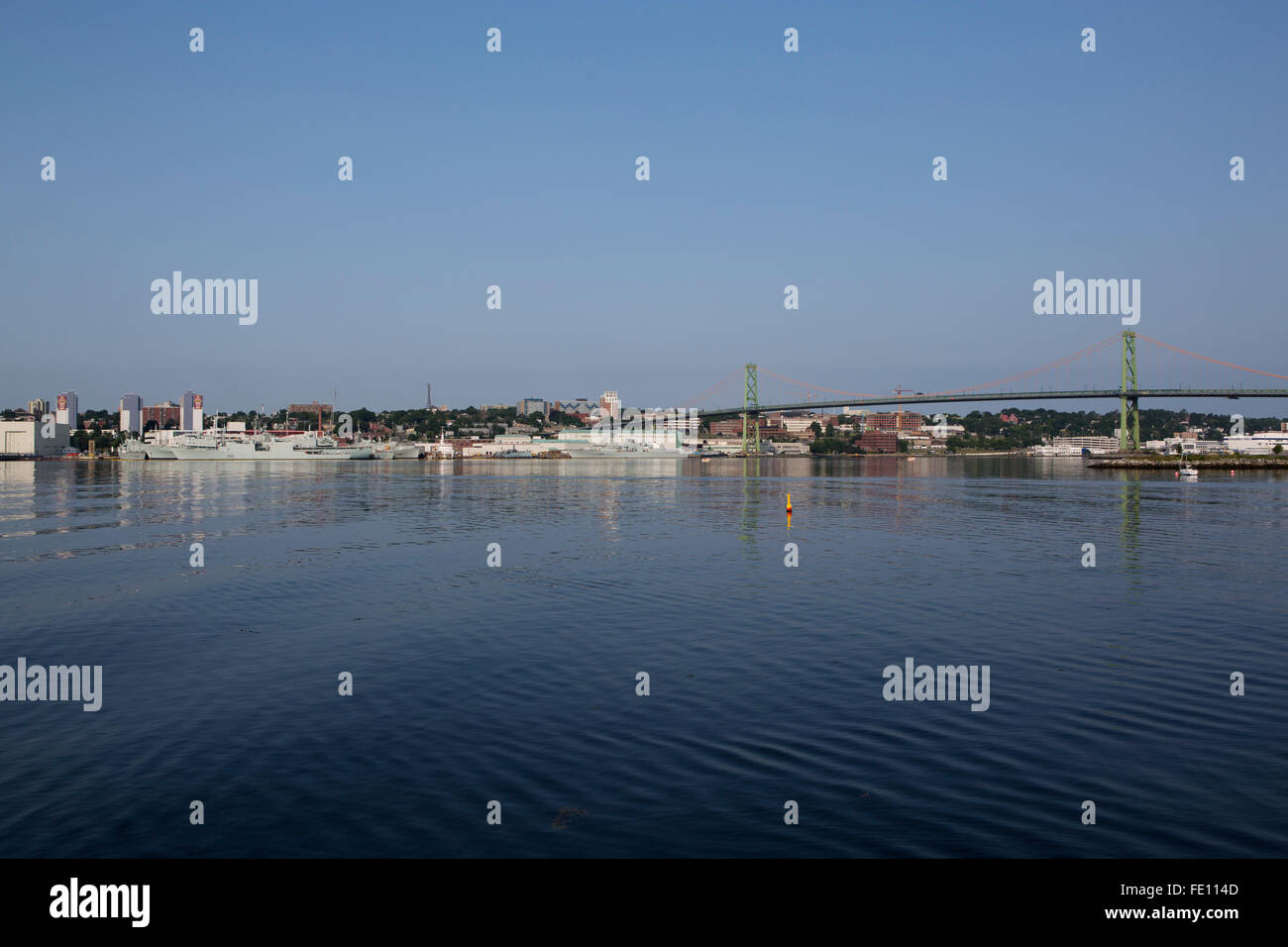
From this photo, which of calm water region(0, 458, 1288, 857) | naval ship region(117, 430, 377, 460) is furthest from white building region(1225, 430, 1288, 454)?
naval ship region(117, 430, 377, 460)

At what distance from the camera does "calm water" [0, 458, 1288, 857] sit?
732 centimetres

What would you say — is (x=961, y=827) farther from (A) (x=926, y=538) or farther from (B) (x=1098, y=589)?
(A) (x=926, y=538)

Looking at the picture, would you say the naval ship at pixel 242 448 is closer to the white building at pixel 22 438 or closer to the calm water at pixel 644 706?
the white building at pixel 22 438

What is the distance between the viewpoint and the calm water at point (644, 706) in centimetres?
732

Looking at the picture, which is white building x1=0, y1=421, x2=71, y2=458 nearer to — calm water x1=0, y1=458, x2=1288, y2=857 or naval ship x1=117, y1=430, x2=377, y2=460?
naval ship x1=117, y1=430, x2=377, y2=460

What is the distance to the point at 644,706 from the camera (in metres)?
10.9

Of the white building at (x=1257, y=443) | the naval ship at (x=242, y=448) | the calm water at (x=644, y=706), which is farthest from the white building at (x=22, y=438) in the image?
the white building at (x=1257, y=443)

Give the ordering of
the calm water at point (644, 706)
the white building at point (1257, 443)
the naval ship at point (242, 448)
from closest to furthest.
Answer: the calm water at point (644, 706), the white building at point (1257, 443), the naval ship at point (242, 448)

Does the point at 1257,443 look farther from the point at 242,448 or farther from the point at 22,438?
the point at 22,438

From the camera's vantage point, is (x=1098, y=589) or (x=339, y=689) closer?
(x=339, y=689)

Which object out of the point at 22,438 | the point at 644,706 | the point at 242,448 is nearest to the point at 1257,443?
the point at 644,706

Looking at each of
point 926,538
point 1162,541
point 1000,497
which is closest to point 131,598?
point 926,538

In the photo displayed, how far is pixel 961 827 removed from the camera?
7.23m
